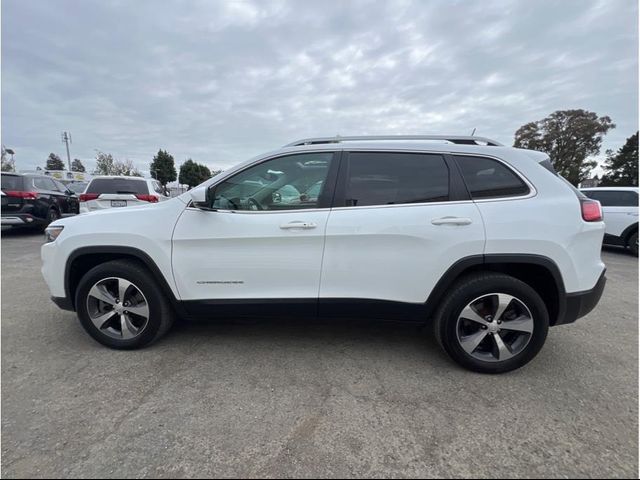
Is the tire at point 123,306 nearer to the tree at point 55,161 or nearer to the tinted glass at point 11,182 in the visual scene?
the tinted glass at point 11,182

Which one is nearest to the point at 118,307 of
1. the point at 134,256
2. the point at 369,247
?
the point at 134,256

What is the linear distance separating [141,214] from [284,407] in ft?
6.17

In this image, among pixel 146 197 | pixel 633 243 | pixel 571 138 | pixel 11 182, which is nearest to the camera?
pixel 146 197

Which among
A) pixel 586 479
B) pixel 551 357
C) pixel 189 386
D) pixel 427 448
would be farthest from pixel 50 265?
pixel 551 357

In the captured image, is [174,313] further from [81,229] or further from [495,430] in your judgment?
[495,430]

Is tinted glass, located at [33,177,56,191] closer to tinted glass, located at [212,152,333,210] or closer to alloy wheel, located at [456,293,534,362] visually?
tinted glass, located at [212,152,333,210]

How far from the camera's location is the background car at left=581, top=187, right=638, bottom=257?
779cm

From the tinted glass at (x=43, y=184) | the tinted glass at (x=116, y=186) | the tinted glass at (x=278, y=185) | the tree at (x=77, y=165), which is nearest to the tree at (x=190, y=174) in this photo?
the tree at (x=77, y=165)

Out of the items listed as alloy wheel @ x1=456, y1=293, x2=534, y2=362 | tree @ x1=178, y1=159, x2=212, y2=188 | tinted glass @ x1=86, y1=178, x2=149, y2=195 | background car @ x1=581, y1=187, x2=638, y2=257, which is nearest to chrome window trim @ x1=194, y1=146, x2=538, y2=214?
alloy wheel @ x1=456, y1=293, x2=534, y2=362

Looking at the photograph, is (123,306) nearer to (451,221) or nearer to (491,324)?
(451,221)

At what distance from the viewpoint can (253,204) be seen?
8.84 feet

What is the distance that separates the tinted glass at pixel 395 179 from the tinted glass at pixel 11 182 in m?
9.70

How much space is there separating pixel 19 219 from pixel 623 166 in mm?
58705

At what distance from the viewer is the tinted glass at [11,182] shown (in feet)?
27.1
